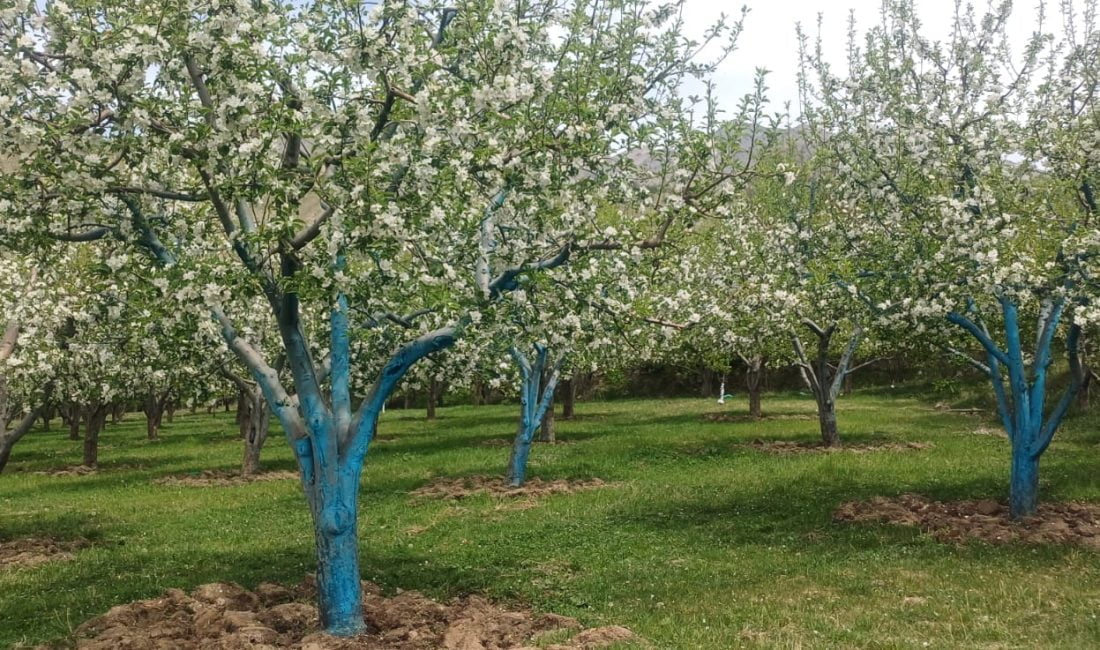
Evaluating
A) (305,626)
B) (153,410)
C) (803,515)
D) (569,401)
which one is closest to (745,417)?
(569,401)

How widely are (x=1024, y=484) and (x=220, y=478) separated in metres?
24.9

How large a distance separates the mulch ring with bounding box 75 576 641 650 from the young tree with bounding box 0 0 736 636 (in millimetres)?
660

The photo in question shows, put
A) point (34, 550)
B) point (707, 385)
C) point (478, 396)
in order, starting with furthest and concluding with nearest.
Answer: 1. point (478, 396)
2. point (707, 385)
3. point (34, 550)

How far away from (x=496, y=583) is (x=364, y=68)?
8.11 meters

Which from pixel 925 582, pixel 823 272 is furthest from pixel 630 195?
pixel 925 582

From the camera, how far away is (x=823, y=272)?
52.5 ft

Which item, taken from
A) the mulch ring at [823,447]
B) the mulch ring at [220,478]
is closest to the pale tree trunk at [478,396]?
the mulch ring at [220,478]

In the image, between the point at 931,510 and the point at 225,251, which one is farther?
the point at 931,510

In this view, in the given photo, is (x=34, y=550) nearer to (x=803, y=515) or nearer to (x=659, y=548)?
(x=659, y=548)

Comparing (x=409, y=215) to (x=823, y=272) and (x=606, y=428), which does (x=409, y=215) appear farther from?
(x=606, y=428)

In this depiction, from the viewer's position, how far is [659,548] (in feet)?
50.3

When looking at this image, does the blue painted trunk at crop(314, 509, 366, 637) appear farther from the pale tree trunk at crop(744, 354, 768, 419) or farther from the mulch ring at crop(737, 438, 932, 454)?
the pale tree trunk at crop(744, 354, 768, 419)

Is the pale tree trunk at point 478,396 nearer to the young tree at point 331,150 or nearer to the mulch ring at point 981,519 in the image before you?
the mulch ring at point 981,519

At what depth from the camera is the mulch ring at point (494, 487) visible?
22408 millimetres
